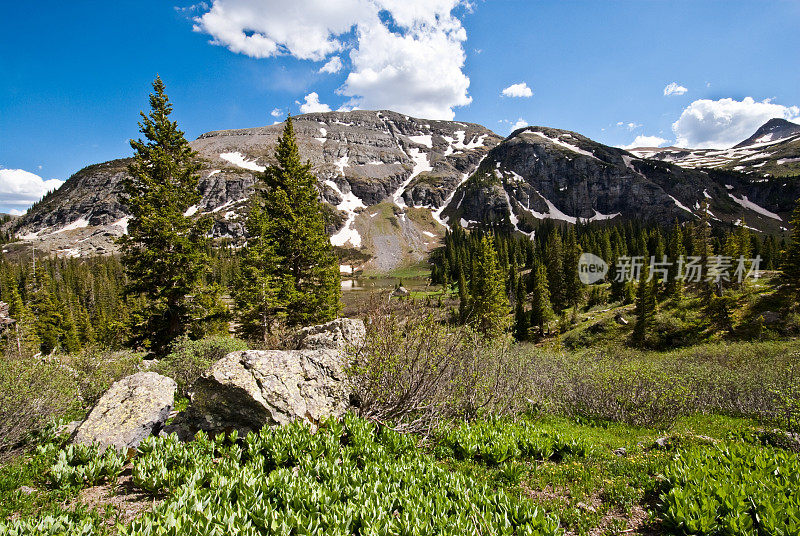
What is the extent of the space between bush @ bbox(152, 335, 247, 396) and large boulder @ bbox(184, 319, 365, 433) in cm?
396

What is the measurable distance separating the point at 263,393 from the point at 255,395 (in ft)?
0.61

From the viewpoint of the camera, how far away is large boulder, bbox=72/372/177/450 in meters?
6.20

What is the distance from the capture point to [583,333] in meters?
38.2

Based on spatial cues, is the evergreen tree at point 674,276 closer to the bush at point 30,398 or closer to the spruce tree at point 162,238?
the spruce tree at point 162,238

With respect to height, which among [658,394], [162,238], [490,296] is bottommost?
[658,394]

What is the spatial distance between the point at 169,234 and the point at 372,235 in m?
180

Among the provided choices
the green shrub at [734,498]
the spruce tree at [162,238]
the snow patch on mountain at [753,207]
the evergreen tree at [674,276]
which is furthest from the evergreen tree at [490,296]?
the snow patch on mountain at [753,207]

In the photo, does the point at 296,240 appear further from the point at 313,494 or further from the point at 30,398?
the point at 313,494

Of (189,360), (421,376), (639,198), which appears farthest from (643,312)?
(639,198)

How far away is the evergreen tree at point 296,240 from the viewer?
58.7ft

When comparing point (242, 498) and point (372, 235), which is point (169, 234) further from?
point (372, 235)

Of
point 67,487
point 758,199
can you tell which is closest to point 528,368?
point 67,487

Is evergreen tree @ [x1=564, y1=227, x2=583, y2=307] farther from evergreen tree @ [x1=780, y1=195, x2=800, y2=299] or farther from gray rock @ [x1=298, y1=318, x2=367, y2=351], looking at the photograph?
gray rock @ [x1=298, y1=318, x2=367, y2=351]

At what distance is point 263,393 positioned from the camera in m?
6.63
